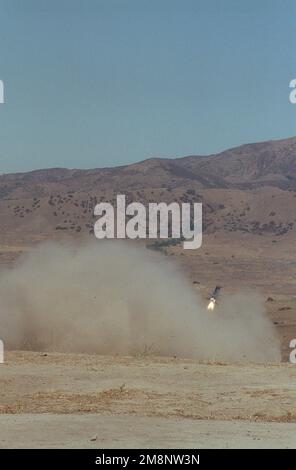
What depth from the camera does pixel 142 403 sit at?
20.1 m

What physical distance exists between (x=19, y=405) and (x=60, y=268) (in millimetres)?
17396

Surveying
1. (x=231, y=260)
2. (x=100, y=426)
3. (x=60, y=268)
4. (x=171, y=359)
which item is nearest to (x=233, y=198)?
(x=231, y=260)

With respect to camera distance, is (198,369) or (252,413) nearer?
(252,413)

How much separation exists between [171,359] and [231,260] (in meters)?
68.8

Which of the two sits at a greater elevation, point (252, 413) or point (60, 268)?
point (60, 268)

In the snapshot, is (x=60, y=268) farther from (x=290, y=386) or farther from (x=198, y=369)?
(x=290, y=386)

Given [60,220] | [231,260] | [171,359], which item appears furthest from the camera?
[60,220]

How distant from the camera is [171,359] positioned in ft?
89.5

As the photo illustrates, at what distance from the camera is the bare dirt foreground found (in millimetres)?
16062

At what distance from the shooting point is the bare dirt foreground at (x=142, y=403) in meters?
16.1
